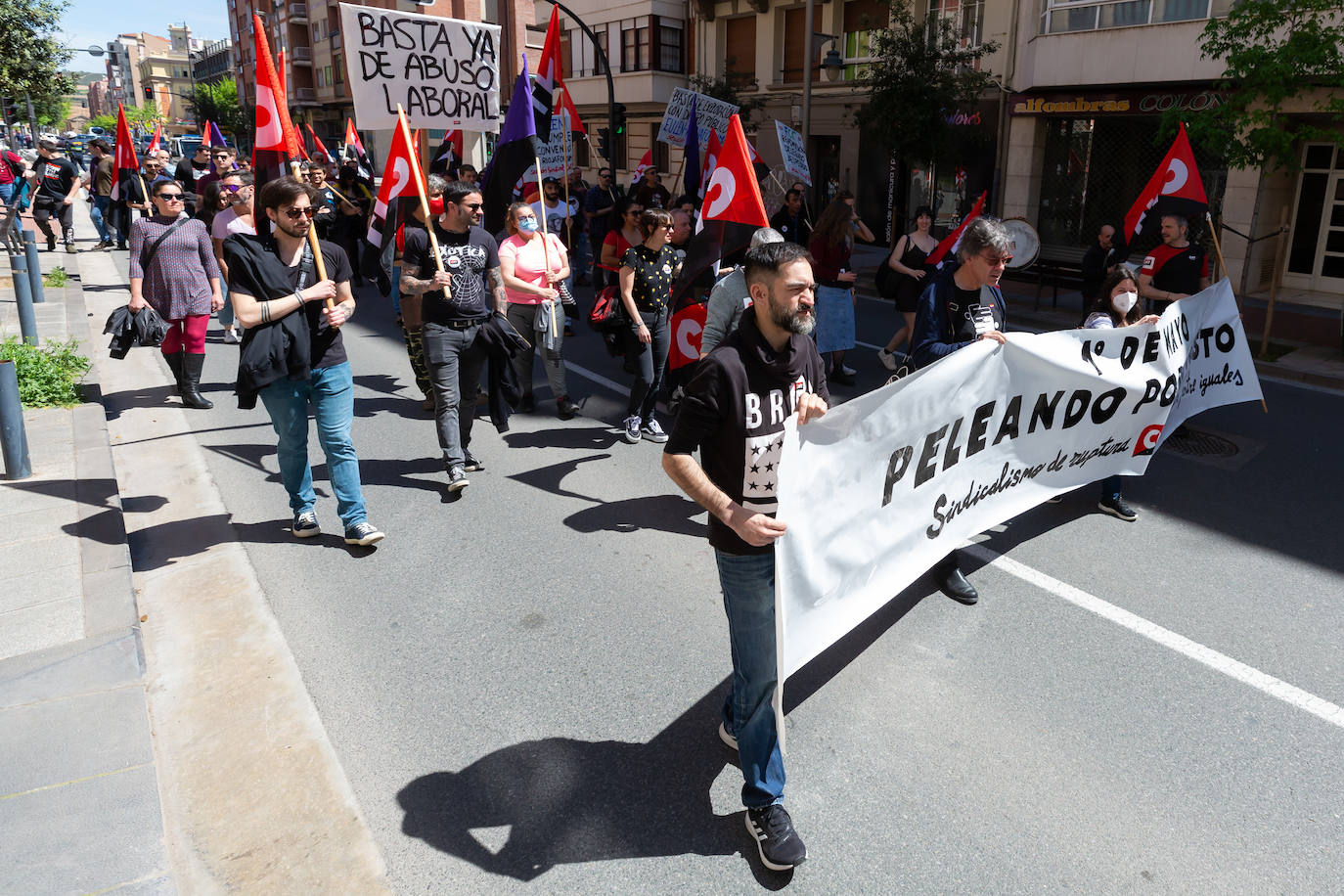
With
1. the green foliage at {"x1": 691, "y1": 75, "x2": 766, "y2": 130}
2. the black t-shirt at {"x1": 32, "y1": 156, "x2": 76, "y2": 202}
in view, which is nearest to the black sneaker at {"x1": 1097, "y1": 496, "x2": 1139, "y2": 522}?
the green foliage at {"x1": 691, "y1": 75, "x2": 766, "y2": 130}

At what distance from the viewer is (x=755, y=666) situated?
2.86m

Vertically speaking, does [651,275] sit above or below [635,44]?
Result: below

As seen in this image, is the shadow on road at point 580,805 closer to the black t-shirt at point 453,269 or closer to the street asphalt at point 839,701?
the street asphalt at point 839,701

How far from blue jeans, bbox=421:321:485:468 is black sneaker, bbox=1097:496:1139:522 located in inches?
162

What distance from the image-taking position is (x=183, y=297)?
301 inches

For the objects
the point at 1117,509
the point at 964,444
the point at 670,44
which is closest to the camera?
the point at 964,444

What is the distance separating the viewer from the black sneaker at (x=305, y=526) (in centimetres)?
538

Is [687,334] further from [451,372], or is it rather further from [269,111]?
[269,111]

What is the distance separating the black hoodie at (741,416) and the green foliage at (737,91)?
22.1 m

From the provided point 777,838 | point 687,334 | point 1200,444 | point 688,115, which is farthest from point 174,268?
point 1200,444

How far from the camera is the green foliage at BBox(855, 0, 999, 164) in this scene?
17.0 metres

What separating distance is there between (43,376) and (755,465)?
23.9ft

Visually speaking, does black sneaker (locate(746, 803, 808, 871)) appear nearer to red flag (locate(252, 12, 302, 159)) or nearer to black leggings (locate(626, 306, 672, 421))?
black leggings (locate(626, 306, 672, 421))

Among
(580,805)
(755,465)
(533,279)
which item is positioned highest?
(533,279)
